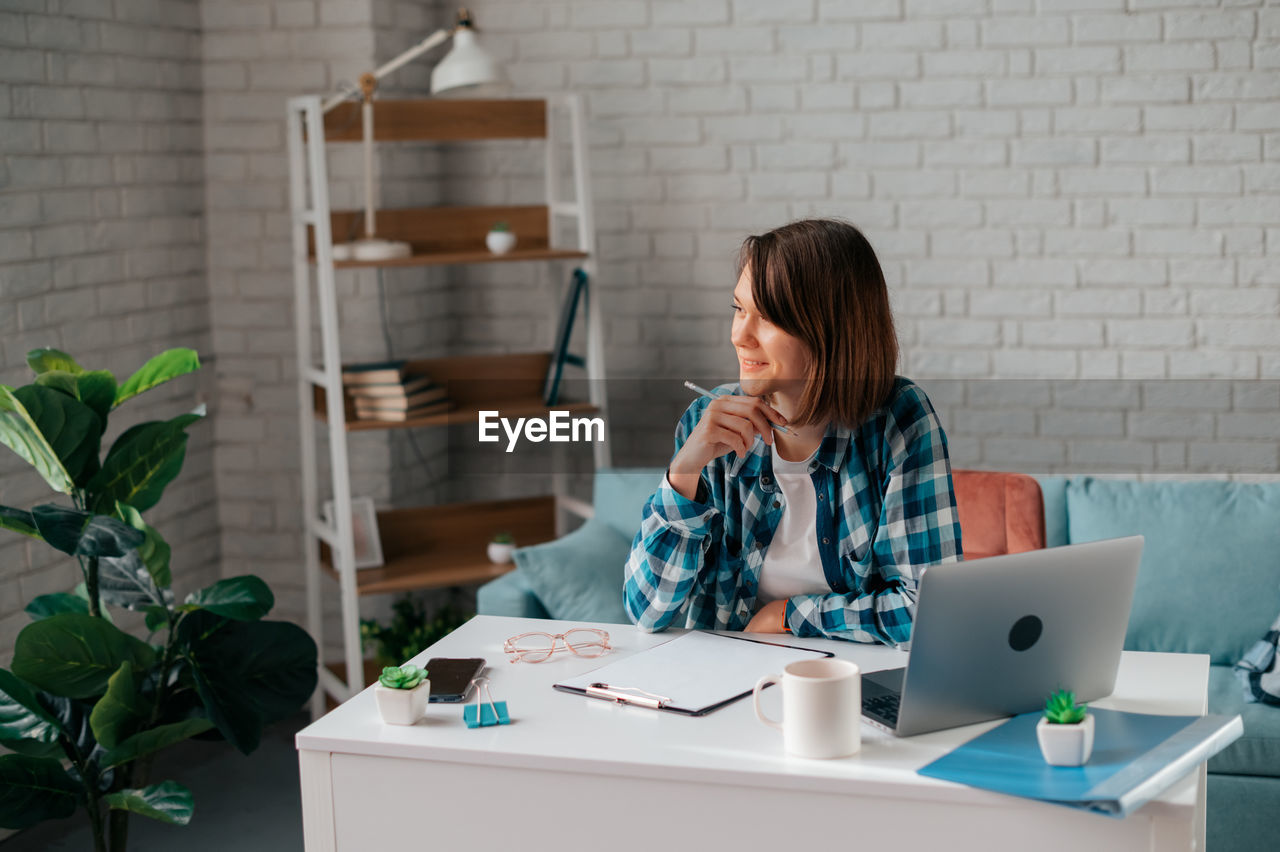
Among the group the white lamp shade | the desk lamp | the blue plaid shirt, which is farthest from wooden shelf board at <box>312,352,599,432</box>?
the blue plaid shirt

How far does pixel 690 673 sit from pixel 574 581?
1.25 metres

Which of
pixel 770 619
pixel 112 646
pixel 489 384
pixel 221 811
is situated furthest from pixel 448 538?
pixel 770 619

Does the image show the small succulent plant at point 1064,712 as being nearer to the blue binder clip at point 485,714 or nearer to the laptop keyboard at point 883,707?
the laptop keyboard at point 883,707

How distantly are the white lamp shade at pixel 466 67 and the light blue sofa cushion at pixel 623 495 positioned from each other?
40.2 inches

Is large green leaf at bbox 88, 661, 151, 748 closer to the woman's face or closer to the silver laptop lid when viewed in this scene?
the woman's face

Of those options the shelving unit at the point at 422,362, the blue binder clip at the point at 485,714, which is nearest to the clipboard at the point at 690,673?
the blue binder clip at the point at 485,714

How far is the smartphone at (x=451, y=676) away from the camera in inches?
61.5

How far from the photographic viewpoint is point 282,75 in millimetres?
3506

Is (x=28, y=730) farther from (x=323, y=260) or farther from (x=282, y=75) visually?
(x=282, y=75)

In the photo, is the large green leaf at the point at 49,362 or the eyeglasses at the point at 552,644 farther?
the large green leaf at the point at 49,362

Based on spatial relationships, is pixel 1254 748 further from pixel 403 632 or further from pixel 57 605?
pixel 57 605

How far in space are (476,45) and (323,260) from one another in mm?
632

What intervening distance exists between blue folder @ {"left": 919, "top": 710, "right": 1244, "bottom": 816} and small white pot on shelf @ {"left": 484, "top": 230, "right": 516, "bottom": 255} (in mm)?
2211

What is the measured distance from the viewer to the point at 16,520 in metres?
2.27
